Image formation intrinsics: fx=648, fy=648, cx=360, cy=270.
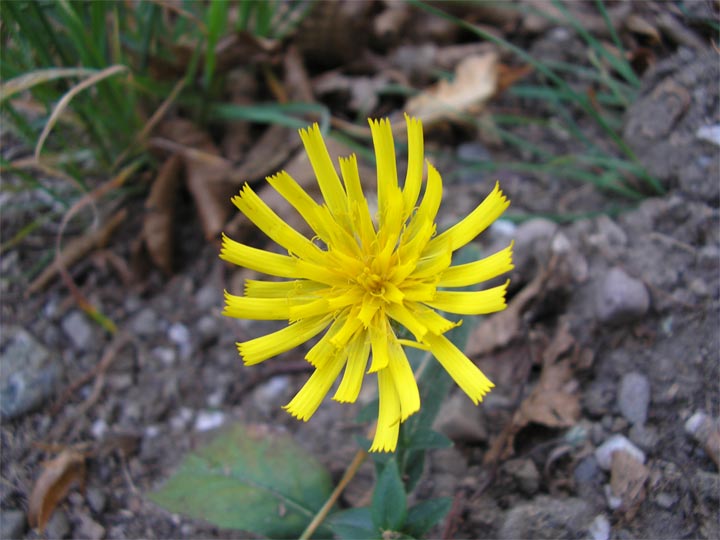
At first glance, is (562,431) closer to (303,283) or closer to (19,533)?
(303,283)

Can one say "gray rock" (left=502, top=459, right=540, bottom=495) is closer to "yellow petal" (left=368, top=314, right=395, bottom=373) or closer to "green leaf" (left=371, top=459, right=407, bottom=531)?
"green leaf" (left=371, top=459, right=407, bottom=531)

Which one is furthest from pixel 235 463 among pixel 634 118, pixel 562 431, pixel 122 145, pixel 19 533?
pixel 634 118

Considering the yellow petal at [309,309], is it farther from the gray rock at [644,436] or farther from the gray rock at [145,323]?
the gray rock at [145,323]

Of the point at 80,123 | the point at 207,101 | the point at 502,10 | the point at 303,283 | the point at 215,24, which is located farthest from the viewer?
the point at 502,10

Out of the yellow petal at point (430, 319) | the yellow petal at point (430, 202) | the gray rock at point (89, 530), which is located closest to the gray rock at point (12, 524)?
the gray rock at point (89, 530)

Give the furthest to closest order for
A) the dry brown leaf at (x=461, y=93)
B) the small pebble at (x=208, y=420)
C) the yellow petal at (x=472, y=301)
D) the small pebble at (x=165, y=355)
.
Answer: the dry brown leaf at (x=461, y=93), the small pebble at (x=165, y=355), the small pebble at (x=208, y=420), the yellow petal at (x=472, y=301)

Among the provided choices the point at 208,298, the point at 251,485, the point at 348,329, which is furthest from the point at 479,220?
the point at 208,298
